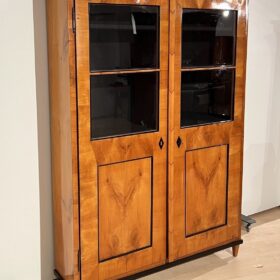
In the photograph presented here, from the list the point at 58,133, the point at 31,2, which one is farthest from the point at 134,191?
the point at 31,2

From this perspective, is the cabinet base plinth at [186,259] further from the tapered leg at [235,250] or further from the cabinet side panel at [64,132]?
the cabinet side panel at [64,132]

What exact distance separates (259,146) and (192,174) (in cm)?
116

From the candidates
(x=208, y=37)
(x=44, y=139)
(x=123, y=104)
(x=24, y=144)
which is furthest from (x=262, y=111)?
(x=24, y=144)

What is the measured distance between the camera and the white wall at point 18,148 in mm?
2381

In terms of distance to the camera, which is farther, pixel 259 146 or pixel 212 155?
pixel 259 146

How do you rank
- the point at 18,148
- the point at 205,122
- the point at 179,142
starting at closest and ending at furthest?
the point at 18,148 < the point at 179,142 < the point at 205,122

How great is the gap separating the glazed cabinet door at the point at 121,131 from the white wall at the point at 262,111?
1.21m

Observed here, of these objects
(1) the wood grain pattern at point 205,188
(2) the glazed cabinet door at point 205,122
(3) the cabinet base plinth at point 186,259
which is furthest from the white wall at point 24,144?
(1) the wood grain pattern at point 205,188

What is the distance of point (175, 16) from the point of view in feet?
8.07

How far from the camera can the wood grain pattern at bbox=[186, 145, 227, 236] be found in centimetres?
274

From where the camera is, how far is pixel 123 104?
8.07 feet

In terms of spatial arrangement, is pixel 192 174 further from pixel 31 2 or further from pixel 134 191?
pixel 31 2

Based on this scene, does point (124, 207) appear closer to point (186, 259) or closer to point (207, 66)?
point (186, 259)

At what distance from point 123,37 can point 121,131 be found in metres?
0.46
